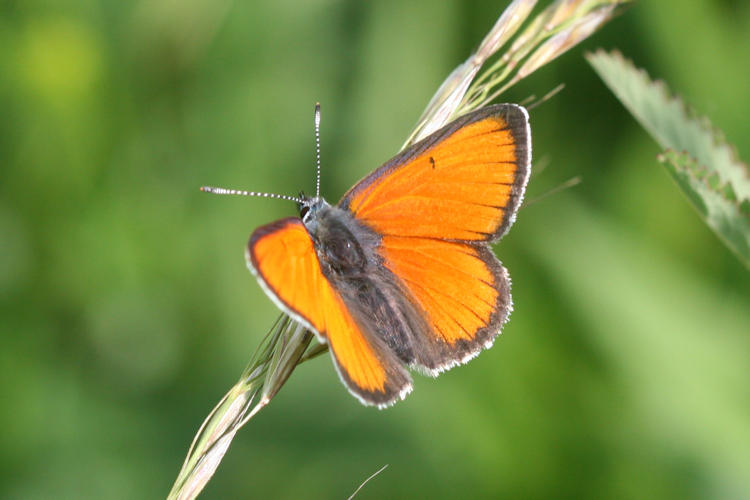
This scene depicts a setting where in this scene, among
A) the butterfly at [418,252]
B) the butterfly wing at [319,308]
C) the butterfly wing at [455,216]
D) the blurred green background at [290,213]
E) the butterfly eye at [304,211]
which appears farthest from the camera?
the blurred green background at [290,213]

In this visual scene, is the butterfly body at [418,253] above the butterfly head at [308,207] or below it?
below

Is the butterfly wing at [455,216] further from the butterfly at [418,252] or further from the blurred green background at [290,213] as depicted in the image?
the blurred green background at [290,213]

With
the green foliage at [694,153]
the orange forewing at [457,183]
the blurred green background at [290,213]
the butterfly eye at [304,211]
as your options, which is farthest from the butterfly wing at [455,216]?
the blurred green background at [290,213]

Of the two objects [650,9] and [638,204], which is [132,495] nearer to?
[638,204]

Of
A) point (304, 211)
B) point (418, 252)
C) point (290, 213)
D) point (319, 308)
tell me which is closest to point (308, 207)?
point (304, 211)

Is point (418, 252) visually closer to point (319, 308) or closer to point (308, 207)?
point (308, 207)

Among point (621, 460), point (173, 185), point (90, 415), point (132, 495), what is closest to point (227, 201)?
point (173, 185)
